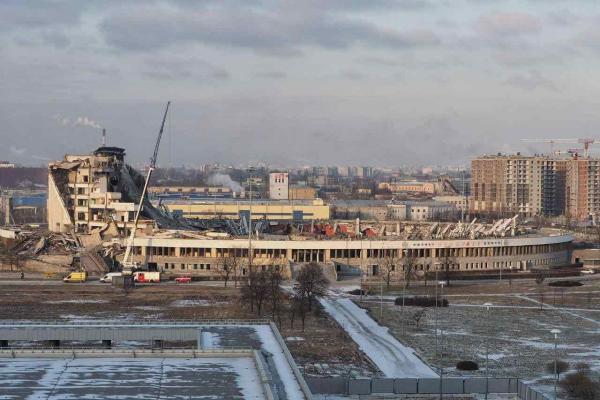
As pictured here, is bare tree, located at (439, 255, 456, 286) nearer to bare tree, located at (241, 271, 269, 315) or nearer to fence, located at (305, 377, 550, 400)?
bare tree, located at (241, 271, 269, 315)

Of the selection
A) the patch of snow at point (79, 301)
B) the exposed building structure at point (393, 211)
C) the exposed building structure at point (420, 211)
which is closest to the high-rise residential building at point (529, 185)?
the exposed building structure at point (420, 211)

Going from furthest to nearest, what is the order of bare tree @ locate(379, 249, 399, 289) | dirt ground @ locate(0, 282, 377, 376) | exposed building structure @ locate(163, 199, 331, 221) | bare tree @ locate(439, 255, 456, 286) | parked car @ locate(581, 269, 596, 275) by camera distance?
exposed building structure @ locate(163, 199, 331, 221), parked car @ locate(581, 269, 596, 275), bare tree @ locate(439, 255, 456, 286), bare tree @ locate(379, 249, 399, 289), dirt ground @ locate(0, 282, 377, 376)

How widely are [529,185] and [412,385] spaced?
12215 centimetres

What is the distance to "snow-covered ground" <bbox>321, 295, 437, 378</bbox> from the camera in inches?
1539

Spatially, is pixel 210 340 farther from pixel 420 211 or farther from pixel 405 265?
pixel 420 211

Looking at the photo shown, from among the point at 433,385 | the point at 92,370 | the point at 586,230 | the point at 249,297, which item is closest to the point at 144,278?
the point at 249,297

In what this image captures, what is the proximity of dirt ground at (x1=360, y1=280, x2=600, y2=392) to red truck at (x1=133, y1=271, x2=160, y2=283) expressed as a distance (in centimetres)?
1419

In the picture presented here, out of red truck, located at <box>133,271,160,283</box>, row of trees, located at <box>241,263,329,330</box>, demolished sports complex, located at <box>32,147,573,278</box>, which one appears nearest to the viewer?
row of trees, located at <box>241,263,329,330</box>

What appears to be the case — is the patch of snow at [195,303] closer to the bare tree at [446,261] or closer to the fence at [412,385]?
the fence at [412,385]

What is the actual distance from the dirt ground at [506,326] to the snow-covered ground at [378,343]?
57 cm

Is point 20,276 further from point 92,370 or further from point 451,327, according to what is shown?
point 92,370

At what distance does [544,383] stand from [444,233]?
4375 centimetres

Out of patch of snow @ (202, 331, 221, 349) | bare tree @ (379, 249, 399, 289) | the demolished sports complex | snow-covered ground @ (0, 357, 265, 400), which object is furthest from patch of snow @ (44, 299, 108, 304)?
snow-covered ground @ (0, 357, 265, 400)

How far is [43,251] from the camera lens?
72.4m
